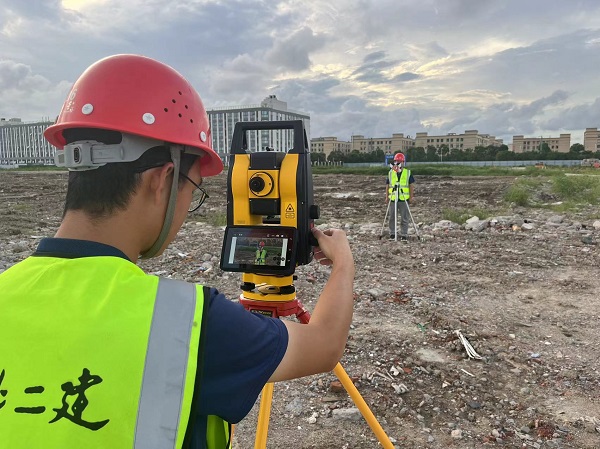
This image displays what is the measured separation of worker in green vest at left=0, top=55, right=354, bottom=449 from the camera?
762mm

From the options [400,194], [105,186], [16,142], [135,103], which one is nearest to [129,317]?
[105,186]

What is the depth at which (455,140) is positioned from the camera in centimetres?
10406

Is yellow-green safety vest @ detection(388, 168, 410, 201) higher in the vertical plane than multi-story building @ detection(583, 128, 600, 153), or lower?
lower

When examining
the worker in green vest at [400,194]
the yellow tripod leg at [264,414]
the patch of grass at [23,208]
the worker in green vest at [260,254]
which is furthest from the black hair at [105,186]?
the patch of grass at [23,208]

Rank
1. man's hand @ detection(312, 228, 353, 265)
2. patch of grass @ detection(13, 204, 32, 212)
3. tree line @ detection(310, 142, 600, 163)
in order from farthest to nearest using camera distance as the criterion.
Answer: tree line @ detection(310, 142, 600, 163), patch of grass @ detection(13, 204, 32, 212), man's hand @ detection(312, 228, 353, 265)

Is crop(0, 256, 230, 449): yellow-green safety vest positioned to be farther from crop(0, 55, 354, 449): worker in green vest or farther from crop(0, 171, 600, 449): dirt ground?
crop(0, 171, 600, 449): dirt ground

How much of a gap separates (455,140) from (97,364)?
11117 cm

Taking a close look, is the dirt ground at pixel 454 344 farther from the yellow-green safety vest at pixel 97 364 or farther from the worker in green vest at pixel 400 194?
the yellow-green safety vest at pixel 97 364

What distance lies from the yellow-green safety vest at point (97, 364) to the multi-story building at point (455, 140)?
337 ft

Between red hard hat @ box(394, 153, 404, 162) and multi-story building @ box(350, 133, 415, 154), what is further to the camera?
multi-story building @ box(350, 133, 415, 154)

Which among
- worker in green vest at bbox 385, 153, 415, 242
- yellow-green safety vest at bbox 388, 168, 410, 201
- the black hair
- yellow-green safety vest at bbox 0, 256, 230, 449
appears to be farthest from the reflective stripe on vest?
yellow-green safety vest at bbox 388, 168, 410, 201

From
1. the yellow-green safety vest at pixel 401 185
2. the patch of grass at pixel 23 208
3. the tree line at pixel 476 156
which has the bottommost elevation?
the patch of grass at pixel 23 208

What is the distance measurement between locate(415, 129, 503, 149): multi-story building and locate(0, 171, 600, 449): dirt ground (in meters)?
96.5

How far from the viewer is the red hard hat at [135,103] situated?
1.04 metres
